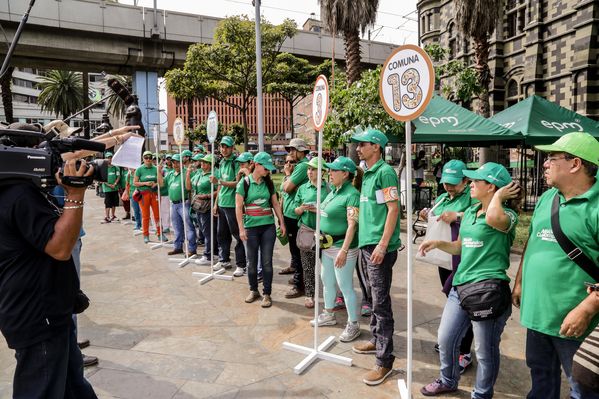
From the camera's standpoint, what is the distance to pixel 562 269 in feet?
7.80

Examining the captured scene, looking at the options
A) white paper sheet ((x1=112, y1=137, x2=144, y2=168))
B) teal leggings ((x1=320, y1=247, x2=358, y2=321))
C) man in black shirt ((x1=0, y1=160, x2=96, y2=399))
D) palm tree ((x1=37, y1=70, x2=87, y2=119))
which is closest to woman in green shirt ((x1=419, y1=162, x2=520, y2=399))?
teal leggings ((x1=320, y1=247, x2=358, y2=321))

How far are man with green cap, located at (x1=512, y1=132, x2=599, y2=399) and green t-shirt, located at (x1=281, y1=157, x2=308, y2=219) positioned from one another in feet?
11.9

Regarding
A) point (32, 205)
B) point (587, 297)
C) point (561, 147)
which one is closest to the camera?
point (32, 205)

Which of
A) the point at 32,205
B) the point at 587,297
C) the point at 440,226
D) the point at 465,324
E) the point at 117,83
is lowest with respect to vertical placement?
the point at 465,324

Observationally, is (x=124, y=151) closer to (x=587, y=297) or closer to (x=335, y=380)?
(x=335, y=380)

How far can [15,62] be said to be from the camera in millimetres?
20797

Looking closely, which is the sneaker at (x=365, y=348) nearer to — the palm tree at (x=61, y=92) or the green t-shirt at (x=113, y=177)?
the green t-shirt at (x=113, y=177)

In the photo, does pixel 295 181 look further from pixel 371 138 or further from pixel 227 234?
pixel 371 138

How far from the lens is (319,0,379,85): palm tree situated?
14.4m

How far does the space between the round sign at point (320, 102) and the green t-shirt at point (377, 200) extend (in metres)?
0.81

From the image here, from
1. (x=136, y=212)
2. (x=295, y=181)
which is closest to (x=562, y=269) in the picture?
(x=295, y=181)

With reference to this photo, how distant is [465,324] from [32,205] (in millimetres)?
2967

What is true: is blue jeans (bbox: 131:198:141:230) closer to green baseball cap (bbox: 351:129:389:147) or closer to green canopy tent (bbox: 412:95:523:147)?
green canopy tent (bbox: 412:95:523:147)

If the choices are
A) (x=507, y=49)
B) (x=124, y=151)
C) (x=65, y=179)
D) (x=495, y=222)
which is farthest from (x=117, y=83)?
(x=507, y=49)
